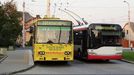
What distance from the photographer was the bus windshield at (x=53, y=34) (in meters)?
25.8

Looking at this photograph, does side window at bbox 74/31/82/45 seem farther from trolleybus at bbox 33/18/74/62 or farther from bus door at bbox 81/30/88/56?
trolleybus at bbox 33/18/74/62

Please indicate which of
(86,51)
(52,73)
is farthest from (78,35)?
(52,73)

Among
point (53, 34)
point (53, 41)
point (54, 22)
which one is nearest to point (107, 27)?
point (54, 22)

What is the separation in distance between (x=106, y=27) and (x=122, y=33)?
3.79 feet

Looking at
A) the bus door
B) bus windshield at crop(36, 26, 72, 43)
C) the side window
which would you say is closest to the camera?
bus windshield at crop(36, 26, 72, 43)

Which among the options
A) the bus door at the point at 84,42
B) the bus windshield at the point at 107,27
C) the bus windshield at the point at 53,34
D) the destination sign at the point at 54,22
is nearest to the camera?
the bus windshield at the point at 53,34

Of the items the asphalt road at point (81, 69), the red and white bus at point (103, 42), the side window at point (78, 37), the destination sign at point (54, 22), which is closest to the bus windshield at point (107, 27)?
the red and white bus at point (103, 42)

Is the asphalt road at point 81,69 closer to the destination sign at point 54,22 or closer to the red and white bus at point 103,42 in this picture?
the red and white bus at point 103,42

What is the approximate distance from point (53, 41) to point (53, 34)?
0.43 m

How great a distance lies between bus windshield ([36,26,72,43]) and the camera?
84.5 ft

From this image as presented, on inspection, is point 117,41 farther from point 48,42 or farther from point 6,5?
point 6,5

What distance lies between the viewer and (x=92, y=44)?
1117 inches

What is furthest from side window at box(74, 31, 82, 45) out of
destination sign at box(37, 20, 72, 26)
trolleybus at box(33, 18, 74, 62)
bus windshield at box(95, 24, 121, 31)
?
trolleybus at box(33, 18, 74, 62)

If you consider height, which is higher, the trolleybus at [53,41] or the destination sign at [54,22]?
the destination sign at [54,22]
